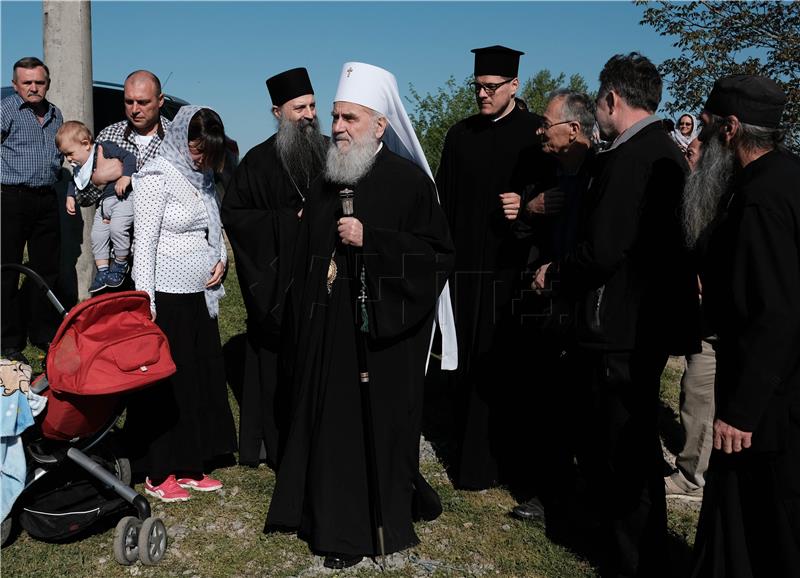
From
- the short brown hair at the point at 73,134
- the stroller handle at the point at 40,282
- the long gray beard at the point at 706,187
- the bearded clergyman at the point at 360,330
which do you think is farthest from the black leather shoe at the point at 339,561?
the short brown hair at the point at 73,134

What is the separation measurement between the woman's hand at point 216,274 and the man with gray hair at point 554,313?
181 centimetres

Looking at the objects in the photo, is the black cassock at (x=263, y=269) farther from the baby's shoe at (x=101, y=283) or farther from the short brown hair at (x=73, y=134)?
the short brown hair at (x=73, y=134)

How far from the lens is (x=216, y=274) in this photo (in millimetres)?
5281

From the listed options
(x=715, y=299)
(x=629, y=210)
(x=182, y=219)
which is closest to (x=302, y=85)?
(x=182, y=219)

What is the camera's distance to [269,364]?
568 centimetres

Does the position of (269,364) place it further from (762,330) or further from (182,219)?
(762,330)

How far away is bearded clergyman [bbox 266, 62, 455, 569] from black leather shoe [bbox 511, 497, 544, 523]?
748 millimetres

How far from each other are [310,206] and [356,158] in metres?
0.42

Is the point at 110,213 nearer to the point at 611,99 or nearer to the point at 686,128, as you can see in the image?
the point at 611,99

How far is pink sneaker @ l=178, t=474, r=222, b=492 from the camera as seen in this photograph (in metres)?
5.31

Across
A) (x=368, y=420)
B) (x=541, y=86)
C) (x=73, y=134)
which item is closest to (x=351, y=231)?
(x=368, y=420)

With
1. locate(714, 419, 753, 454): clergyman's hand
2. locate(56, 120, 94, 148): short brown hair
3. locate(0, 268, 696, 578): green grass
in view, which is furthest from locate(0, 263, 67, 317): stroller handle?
locate(714, 419, 753, 454): clergyman's hand

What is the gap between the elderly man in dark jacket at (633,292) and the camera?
382 centimetres

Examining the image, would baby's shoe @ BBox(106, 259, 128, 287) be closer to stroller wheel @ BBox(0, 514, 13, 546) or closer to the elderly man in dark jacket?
stroller wheel @ BBox(0, 514, 13, 546)
